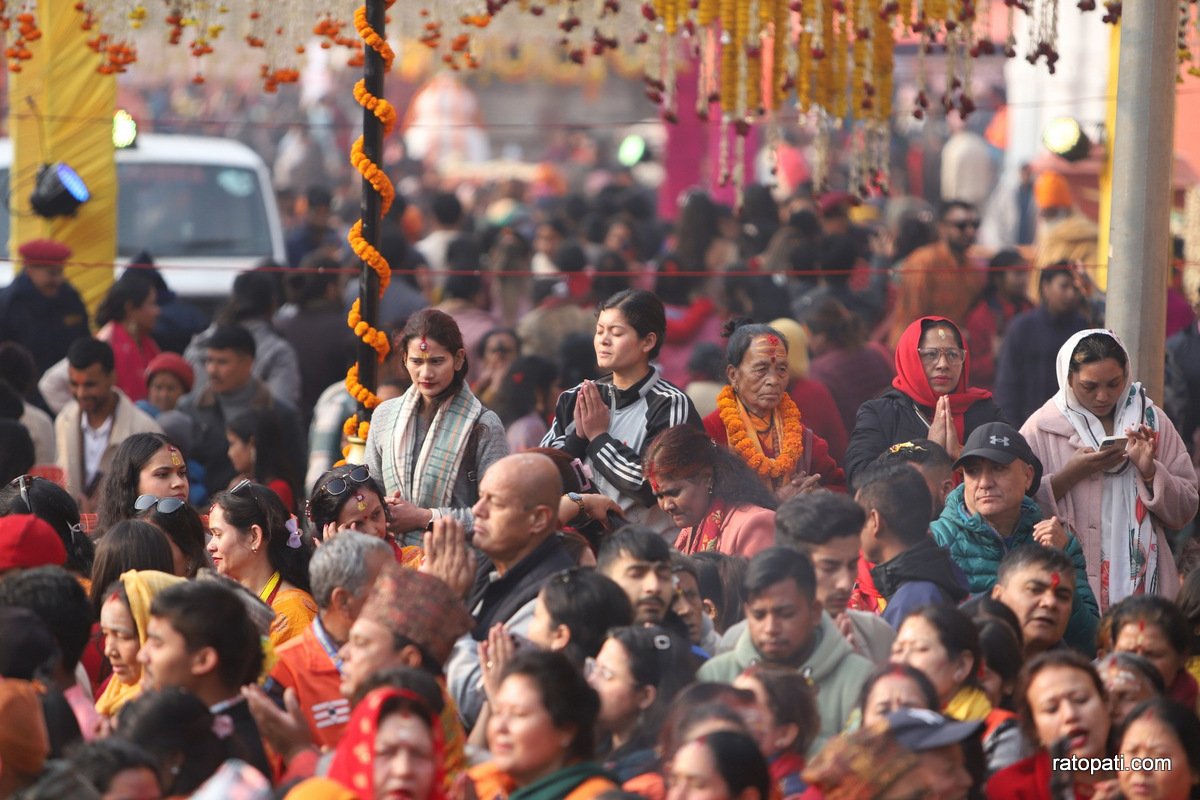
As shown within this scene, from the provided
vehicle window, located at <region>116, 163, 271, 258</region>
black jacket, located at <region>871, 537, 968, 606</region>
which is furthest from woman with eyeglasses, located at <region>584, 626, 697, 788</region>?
vehicle window, located at <region>116, 163, 271, 258</region>

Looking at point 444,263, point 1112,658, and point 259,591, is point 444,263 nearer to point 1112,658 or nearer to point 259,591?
point 259,591

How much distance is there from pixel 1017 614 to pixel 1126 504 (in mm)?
1299

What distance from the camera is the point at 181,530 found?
582 cm

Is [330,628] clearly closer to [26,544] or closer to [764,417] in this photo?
[26,544]

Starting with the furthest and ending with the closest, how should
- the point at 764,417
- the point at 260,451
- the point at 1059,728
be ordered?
1. the point at 260,451
2. the point at 764,417
3. the point at 1059,728

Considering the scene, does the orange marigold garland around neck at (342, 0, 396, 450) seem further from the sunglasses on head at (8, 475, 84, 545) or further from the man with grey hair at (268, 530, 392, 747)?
the man with grey hair at (268, 530, 392, 747)

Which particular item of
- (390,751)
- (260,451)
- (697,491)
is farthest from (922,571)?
(260,451)

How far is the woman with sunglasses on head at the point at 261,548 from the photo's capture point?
225 inches

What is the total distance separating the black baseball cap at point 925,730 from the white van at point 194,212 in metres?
9.33

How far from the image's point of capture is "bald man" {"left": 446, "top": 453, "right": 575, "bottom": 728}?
5.13m

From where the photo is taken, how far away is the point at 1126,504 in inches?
244

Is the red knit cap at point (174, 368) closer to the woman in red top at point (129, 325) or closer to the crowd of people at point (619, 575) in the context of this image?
the crowd of people at point (619, 575)

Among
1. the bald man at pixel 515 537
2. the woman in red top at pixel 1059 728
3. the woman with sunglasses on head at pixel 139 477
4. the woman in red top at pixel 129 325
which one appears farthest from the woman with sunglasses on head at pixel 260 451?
the woman in red top at pixel 1059 728

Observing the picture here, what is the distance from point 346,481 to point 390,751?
196 centimetres
